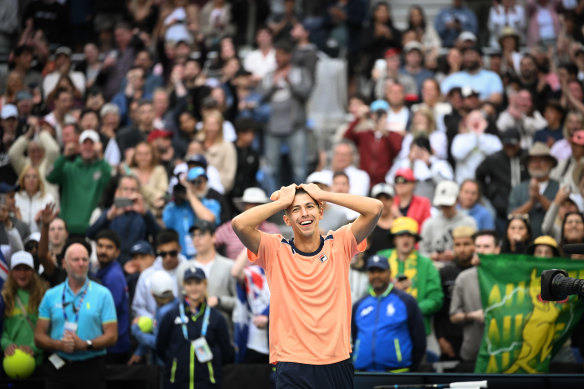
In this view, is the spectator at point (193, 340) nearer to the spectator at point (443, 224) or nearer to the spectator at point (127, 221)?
the spectator at point (127, 221)

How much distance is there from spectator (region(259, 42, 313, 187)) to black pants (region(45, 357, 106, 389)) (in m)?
6.02

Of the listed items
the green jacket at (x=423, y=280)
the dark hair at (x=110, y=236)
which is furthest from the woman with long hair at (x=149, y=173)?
the green jacket at (x=423, y=280)

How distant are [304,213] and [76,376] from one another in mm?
4192

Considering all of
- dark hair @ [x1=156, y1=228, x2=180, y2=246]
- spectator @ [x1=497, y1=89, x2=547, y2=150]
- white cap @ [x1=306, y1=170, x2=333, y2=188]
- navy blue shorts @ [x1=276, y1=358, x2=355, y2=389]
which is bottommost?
navy blue shorts @ [x1=276, y1=358, x2=355, y2=389]

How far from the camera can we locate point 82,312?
1049cm

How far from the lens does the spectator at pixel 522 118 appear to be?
1555 centimetres

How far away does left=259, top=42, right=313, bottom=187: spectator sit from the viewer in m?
16.0

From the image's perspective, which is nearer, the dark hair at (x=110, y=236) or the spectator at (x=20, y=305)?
the spectator at (x=20, y=305)

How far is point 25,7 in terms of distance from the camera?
20.6 meters

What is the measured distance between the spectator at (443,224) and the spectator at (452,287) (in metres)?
0.44

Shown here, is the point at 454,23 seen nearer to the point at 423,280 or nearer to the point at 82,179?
the point at 82,179

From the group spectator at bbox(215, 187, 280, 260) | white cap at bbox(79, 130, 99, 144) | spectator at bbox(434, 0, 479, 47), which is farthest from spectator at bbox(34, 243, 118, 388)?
spectator at bbox(434, 0, 479, 47)

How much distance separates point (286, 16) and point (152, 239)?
273 inches

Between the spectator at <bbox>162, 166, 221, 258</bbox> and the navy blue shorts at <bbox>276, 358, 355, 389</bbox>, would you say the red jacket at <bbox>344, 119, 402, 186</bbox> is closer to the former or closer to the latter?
the spectator at <bbox>162, 166, 221, 258</bbox>
